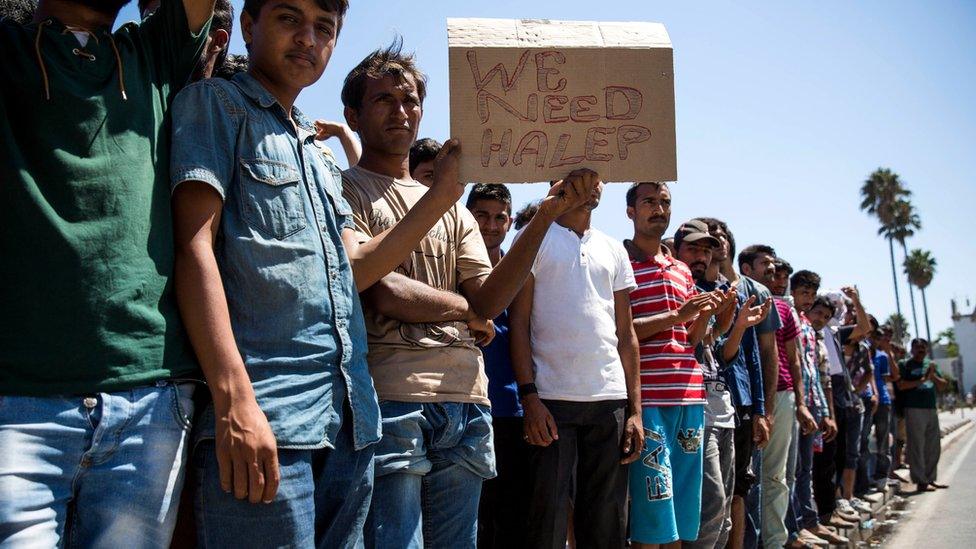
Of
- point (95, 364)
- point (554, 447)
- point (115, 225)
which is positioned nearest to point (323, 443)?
point (95, 364)

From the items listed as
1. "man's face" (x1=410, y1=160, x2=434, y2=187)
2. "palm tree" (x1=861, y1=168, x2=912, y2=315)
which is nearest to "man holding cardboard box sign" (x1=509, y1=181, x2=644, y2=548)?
"man's face" (x1=410, y1=160, x2=434, y2=187)

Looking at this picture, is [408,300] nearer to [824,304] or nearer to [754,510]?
[754,510]

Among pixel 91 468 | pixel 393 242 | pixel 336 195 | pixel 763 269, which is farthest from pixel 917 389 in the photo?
pixel 91 468

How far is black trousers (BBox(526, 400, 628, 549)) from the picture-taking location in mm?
3910

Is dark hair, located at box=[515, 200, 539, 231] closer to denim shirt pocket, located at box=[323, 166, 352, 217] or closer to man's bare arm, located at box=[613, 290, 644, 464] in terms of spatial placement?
man's bare arm, located at box=[613, 290, 644, 464]

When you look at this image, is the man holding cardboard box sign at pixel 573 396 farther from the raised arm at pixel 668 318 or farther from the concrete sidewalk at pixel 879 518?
the concrete sidewalk at pixel 879 518

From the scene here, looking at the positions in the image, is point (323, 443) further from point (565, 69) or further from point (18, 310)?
point (565, 69)

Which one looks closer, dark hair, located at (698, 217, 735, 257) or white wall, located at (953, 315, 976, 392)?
dark hair, located at (698, 217, 735, 257)

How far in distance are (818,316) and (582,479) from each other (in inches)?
239

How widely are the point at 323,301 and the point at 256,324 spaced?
18 cm

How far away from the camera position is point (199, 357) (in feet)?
6.14

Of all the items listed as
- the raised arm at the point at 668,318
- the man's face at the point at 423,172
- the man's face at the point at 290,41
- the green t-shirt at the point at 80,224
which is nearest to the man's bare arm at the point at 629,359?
the raised arm at the point at 668,318

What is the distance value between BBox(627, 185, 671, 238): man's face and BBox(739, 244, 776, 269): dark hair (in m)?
2.87

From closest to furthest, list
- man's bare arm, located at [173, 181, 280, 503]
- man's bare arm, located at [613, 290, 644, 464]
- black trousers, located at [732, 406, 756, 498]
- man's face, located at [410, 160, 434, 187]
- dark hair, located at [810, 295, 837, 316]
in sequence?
1. man's bare arm, located at [173, 181, 280, 503]
2. man's bare arm, located at [613, 290, 644, 464]
3. man's face, located at [410, 160, 434, 187]
4. black trousers, located at [732, 406, 756, 498]
5. dark hair, located at [810, 295, 837, 316]
